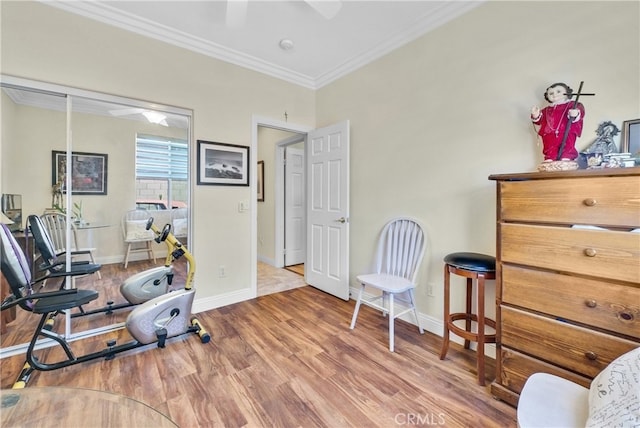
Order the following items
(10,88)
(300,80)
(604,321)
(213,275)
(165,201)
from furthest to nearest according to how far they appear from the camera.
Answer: (300,80) → (213,275) → (165,201) → (10,88) → (604,321)

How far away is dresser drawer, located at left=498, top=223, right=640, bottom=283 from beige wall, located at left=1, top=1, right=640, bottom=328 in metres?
0.53

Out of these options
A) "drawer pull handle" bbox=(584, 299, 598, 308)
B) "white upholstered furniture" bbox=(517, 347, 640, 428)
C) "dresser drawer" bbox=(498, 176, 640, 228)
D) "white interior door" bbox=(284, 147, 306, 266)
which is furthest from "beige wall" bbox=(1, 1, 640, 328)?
"white interior door" bbox=(284, 147, 306, 266)

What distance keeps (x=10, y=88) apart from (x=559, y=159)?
3806mm

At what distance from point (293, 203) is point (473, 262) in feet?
10.7

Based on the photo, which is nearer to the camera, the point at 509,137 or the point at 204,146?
the point at 509,137

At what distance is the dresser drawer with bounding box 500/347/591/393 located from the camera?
1383 millimetres

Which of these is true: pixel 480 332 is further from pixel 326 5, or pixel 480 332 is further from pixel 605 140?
pixel 326 5

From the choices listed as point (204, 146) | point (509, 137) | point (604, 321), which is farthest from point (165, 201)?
point (604, 321)

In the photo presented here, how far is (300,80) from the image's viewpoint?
3473 millimetres

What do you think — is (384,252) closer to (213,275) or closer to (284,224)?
(213,275)

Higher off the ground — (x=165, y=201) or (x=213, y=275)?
(x=165, y=201)

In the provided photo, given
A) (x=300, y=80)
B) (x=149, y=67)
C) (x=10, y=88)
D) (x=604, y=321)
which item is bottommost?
(x=604, y=321)

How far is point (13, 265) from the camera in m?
1.71

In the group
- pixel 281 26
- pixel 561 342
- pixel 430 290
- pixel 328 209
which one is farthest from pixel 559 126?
pixel 281 26
